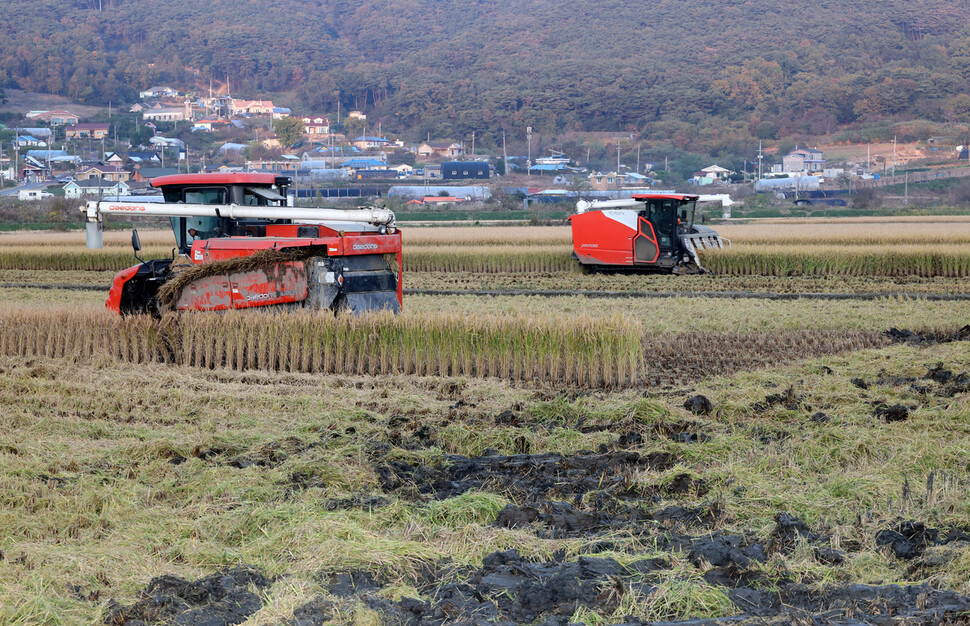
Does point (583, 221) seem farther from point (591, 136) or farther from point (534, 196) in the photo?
point (591, 136)

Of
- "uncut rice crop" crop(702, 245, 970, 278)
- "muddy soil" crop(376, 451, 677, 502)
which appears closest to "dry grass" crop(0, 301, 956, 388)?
"muddy soil" crop(376, 451, 677, 502)

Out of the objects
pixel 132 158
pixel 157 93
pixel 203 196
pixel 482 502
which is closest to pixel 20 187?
pixel 132 158

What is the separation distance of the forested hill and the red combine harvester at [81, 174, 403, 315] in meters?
100

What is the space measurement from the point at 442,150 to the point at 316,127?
82.1 ft

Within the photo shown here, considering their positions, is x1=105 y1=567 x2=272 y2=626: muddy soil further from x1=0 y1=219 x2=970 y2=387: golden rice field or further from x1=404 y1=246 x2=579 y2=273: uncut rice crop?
x1=404 y1=246 x2=579 y2=273: uncut rice crop

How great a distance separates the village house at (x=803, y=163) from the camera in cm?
9019

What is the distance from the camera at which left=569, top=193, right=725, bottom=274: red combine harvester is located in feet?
61.6

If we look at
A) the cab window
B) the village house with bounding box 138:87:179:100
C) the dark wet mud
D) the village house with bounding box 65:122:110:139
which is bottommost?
the dark wet mud

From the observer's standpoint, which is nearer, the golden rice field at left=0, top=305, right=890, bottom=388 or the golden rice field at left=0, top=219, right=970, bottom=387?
the golden rice field at left=0, top=305, right=890, bottom=388

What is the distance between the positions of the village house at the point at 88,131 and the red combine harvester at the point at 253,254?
340 ft

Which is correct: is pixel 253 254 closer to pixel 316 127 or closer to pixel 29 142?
pixel 29 142

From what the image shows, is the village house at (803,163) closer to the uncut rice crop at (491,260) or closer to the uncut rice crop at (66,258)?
the uncut rice crop at (491,260)

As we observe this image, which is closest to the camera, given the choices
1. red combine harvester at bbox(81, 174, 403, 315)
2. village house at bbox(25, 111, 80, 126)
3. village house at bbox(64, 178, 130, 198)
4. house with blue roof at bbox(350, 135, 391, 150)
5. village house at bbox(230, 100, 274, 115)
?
red combine harvester at bbox(81, 174, 403, 315)

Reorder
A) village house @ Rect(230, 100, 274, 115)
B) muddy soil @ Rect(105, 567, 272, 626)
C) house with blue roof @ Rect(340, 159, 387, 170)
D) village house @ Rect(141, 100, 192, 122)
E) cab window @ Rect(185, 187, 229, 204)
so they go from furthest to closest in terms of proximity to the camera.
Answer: village house @ Rect(230, 100, 274, 115), village house @ Rect(141, 100, 192, 122), house with blue roof @ Rect(340, 159, 387, 170), cab window @ Rect(185, 187, 229, 204), muddy soil @ Rect(105, 567, 272, 626)
